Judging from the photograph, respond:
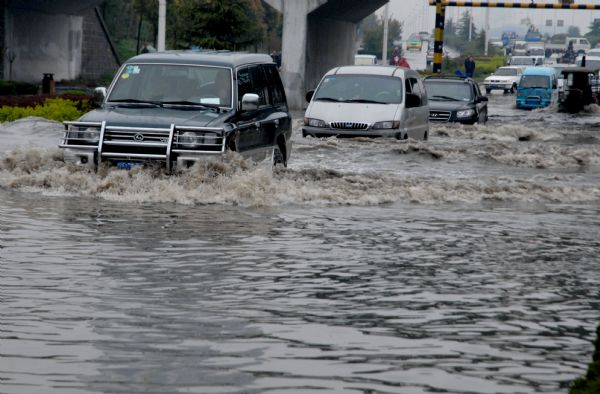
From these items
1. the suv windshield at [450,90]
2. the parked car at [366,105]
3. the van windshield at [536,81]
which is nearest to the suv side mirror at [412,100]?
the parked car at [366,105]

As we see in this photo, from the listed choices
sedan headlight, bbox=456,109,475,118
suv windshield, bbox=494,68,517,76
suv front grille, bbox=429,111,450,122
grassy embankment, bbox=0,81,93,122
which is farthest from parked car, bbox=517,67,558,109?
grassy embankment, bbox=0,81,93,122

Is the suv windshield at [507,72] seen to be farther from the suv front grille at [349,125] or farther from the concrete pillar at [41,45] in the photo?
the suv front grille at [349,125]

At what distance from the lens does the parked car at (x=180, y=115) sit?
49.9 feet

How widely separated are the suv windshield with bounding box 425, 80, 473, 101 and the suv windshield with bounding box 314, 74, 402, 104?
32.1 feet

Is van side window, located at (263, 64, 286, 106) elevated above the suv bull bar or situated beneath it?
elevated above

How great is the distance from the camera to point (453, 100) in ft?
113

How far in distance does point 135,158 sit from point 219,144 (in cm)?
99

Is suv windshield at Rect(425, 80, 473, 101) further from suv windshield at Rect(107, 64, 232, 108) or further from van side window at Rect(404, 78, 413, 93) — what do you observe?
suv windshield at Rect(107, 64, 232, 108)

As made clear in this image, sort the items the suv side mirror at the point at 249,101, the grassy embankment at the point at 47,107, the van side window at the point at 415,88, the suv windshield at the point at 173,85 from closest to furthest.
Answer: the suv side mirror at the point at 249,101 < the suv windshield at the point at 173,85 < the van side window at the point at 415,88 < the grassy embankment at the point at 47,107

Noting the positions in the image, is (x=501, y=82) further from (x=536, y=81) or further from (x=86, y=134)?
(x=86, y=134)

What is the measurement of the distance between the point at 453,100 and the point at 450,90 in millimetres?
357

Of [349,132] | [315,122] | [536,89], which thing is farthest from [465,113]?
[536,89]

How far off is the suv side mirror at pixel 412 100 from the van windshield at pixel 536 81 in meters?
35.2

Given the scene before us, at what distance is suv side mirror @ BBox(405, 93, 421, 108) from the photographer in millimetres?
24359
